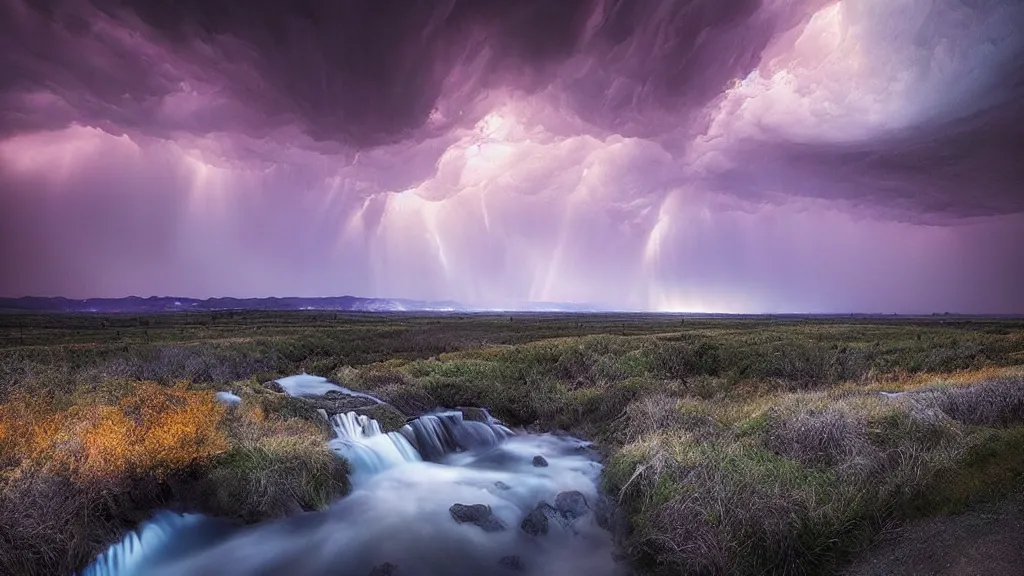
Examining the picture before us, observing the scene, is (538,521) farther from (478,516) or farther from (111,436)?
(111,436)

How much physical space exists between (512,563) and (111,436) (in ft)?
33.1

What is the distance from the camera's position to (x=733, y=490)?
35.2 feet

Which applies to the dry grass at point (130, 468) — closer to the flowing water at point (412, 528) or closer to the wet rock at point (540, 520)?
the flowing water at point (412, 528)

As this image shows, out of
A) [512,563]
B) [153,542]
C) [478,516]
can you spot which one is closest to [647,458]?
[512,563]

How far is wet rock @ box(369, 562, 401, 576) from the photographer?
39.0 feet

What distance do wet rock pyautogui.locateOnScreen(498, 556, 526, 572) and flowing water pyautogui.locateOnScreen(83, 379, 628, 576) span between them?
26 mm

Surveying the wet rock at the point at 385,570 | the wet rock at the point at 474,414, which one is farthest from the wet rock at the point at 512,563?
the wet rock at the point at 474,414

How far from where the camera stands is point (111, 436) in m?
11.9

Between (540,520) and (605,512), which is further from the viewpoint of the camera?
(605,512)

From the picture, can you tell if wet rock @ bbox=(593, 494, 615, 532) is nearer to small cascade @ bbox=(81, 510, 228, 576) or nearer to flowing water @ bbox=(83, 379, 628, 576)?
flowing water @ bbox=(83, 379, 628, 576)

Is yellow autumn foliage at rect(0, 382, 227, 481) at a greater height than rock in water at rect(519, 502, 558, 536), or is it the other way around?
yellow autumn foliage at rect(0, 382, 227, 481)

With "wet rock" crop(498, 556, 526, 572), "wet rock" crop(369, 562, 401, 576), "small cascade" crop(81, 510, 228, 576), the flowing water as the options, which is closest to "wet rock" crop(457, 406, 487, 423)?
the flowing water

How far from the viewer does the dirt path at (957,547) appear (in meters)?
7.77

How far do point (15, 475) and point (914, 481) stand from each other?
706 inches
